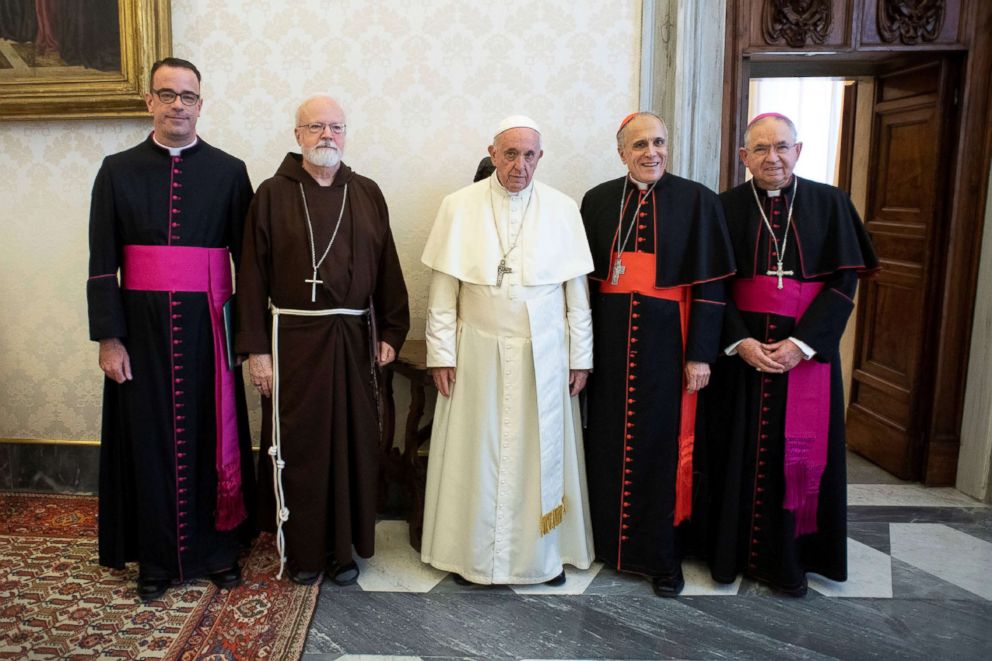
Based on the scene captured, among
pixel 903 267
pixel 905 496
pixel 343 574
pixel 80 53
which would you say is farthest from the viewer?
pixel 903 267

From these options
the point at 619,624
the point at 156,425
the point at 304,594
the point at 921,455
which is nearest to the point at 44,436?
the point at 156,425

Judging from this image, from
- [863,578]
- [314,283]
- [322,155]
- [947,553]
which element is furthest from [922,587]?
[322,155]

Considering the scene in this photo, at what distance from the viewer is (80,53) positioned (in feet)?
→ 12.0

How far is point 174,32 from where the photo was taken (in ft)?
12.1

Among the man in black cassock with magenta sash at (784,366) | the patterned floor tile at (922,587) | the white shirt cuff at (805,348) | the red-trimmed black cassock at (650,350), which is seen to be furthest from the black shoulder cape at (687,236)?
the patterned floor tile at (922,587)

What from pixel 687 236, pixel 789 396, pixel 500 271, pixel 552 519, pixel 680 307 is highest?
pixel 687 236

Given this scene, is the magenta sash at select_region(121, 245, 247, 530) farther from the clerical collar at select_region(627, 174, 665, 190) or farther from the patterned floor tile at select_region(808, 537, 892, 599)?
the patterned floor tile at select_region(808, 537, 892, 599)

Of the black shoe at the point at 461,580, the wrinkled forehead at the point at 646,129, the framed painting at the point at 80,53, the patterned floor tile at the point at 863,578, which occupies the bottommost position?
the black shoe at the point at 461,580

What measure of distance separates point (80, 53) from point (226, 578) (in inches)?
95.3

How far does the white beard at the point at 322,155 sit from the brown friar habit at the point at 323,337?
99 millimetres

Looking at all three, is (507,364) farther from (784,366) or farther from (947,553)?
(947,553)

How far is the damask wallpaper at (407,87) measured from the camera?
3.64 metres

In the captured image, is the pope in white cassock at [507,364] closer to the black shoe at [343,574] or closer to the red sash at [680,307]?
the red sash at [680,307]

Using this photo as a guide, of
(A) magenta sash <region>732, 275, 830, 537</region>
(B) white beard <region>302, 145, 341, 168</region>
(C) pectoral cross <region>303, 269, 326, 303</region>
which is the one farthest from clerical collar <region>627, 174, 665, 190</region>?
(C) pectoral cross <region>303, 269, 326, 303</region>
